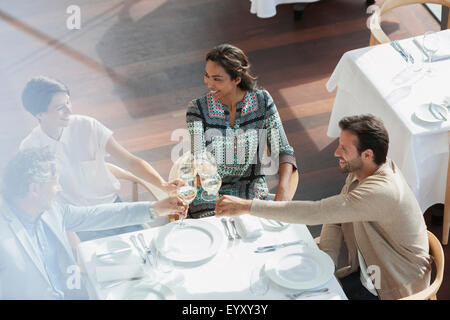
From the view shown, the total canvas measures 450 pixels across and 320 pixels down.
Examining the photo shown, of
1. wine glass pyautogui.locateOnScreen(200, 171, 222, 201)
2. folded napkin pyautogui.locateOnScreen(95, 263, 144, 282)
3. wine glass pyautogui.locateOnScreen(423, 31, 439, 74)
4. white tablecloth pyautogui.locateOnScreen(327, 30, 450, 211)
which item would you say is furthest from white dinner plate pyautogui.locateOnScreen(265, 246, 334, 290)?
wine glass pyautogui.locateOnScreen(423, 31, 439, 74)

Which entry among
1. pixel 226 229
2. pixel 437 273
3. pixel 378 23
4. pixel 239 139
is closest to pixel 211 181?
pixel 226 229

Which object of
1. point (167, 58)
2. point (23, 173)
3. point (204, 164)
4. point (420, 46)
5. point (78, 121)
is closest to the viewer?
point (23, 173)

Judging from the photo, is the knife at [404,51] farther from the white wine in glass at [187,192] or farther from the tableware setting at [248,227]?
the white wine in glass at [187,192]

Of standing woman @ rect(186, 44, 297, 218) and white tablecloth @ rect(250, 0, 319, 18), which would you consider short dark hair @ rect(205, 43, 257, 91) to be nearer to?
standing woman @ rect(186, 44, 297, 218)

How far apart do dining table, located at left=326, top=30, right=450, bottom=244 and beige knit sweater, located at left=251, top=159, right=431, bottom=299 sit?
2.17ft

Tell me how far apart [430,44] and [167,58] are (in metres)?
2.10

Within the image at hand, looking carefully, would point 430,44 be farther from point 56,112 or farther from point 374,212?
point 56,112

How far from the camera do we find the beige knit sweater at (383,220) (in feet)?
7.63

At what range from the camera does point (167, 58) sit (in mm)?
4762

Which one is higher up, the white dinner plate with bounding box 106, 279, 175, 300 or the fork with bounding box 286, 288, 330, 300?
the white dinner plate with bounding box 106, 279, 175, 300

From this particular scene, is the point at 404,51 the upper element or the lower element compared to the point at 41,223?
upper

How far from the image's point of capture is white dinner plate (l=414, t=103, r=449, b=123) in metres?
3.01
